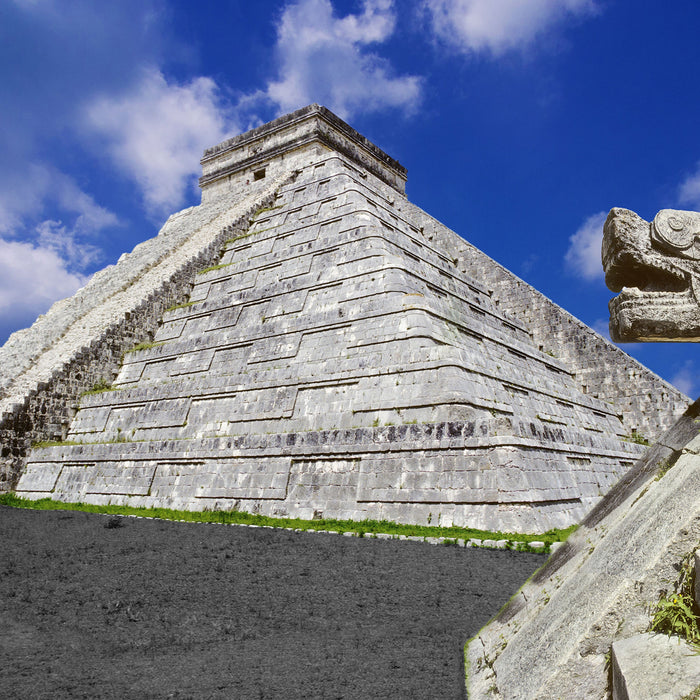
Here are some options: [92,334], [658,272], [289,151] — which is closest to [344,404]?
[658,272]

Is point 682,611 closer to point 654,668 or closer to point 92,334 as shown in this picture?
point 654,668

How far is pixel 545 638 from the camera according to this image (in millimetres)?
2342

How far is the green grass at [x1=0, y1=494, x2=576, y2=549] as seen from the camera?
679 cm

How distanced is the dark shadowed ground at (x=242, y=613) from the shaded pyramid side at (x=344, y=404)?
1.42 metres

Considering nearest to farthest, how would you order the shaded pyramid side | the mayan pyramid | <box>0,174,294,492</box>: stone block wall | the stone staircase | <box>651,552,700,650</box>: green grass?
the stone staircase, <box>651,552,700,650</box>: green grass, the shaded pyramid side, the mayan pyramid, <box>0,174,294,492</box>: stone block wall

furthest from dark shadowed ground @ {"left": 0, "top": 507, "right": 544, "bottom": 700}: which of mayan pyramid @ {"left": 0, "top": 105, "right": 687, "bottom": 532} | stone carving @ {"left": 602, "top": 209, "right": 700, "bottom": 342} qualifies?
stone carving @ {"left": 602, "top": 209, "right": 700, "bottom": 342}

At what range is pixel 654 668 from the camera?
1.74 metres

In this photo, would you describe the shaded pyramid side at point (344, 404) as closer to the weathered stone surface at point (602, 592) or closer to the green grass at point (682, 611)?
the weathered stone surface at point (602, 592)

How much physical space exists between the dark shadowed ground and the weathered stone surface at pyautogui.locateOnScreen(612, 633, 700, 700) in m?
1.26

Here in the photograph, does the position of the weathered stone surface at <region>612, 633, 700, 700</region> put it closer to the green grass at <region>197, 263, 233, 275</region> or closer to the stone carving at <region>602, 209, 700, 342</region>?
the stone carving at <region>602, 209, 700, 342</region>

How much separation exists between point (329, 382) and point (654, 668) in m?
8.21

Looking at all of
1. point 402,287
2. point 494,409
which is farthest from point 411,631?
point 402,287

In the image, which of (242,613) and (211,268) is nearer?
(242,613)

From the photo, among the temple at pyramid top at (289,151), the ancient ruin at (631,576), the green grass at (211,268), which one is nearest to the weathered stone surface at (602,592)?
the ancient ruin at (631,576)
